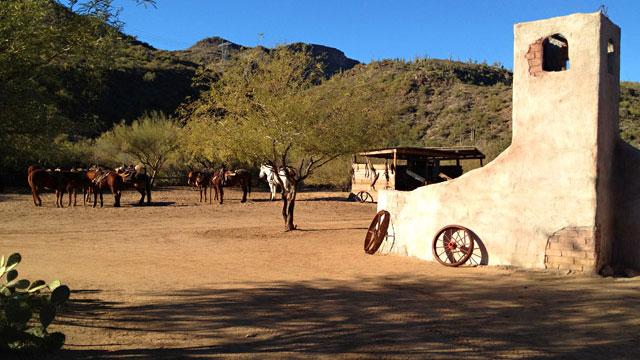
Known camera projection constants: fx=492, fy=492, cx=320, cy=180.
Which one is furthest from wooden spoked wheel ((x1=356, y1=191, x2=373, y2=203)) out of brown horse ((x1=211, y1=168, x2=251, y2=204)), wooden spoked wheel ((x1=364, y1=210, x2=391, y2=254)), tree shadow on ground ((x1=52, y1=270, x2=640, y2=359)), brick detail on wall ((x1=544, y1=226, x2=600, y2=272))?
tree shadow on ground ((x1=52, y1=270, x2=640, y2=359))

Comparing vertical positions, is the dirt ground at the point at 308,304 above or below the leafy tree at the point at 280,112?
below

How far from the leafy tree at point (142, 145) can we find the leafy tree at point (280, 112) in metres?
18.1

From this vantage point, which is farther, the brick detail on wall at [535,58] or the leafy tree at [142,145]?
the leafy tree at [142,145]

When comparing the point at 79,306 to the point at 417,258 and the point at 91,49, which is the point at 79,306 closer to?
the point at 91,49

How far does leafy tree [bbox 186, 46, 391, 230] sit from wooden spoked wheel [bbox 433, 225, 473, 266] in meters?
5.66

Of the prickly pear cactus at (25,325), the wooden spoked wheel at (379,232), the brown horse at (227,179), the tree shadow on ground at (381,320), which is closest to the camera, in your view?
Result: the prickly pear cactus at (25,325)

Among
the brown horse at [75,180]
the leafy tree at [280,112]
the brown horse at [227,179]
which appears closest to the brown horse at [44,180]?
the brown horse at [75,180]

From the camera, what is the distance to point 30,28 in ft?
23.4

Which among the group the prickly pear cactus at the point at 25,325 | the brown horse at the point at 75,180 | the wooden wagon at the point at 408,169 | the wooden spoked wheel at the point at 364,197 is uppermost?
the wooden wagon at the point at 408,169

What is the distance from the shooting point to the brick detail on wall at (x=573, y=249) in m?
8.95

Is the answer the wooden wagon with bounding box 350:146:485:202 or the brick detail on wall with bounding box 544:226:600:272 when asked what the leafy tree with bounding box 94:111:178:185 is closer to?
the wooden wagon with bounding box 350:146:485:202

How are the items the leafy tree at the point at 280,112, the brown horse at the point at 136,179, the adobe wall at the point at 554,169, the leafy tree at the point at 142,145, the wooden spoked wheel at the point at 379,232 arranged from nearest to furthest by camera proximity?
the adobe wall at the point at 554,169
the wooden spoked wheel at the point at 379,232
the leafy tree at the point at 280,112
the brown horse at the point at 136,179
the leafy tree at the point at 142,145

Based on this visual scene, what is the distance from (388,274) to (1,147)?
23.2 feet

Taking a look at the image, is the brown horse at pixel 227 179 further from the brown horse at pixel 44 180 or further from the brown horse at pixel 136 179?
the brown horse at pixel 44 180
